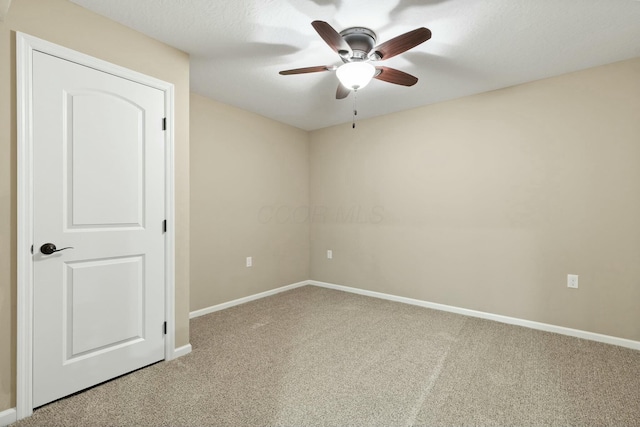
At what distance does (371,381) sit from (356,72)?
2046 millimetres

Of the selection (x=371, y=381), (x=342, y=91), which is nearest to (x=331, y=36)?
(x=342, y=91)

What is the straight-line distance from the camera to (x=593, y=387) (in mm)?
2002

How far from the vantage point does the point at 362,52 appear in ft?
7.40

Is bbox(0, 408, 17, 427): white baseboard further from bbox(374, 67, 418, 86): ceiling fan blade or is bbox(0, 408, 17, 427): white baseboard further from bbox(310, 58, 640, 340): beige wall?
bbox(310, 58, 640, 340): beige wall

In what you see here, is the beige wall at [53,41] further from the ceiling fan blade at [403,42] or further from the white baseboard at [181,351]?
the ceiling fan blade at [403,42]

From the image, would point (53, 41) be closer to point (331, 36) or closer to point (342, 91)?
point (331, 36)

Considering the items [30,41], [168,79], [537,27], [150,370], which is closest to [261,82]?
[168,79]

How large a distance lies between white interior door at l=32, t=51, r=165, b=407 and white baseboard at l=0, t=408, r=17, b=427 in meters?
0.10

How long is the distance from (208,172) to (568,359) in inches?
143

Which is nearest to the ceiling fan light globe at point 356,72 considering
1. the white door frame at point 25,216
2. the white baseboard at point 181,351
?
the white door frame at point 25,216

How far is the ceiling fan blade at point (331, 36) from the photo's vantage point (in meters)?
1.69

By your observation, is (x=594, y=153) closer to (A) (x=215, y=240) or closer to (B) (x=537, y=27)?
(B) (x=537, y=27)

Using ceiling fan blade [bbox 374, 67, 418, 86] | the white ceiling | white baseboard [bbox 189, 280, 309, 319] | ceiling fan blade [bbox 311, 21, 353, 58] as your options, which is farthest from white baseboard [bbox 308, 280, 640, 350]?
ceiling fan blade [bbox 311, 21, 353, 58]

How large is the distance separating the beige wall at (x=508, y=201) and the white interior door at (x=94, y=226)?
260 centimetres
